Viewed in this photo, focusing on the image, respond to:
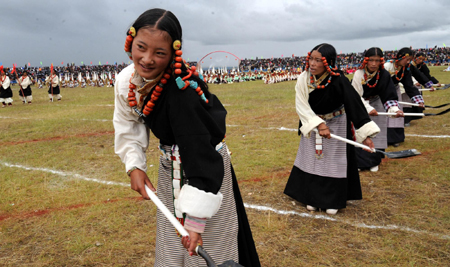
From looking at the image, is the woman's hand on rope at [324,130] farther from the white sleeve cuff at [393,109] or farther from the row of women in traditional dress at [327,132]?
the white sleeve cuff at [393,109]

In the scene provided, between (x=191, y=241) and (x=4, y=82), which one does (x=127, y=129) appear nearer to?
(x=191, y=241)

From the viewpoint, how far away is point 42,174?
558cm

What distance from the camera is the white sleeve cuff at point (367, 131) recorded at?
11.3ft

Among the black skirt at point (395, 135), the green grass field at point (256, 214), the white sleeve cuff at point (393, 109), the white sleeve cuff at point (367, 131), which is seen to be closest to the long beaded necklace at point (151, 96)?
the green grass field at point (256, 214)

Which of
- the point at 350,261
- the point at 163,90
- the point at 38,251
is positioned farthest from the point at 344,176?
the point at 38,251

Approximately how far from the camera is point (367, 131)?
3494 millimetres

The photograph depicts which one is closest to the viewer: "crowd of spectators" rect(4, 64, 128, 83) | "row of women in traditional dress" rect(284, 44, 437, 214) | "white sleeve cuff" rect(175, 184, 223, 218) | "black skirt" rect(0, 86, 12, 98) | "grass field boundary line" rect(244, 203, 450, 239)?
"white sleeve cuff" rect(175, 184, 223, 218)

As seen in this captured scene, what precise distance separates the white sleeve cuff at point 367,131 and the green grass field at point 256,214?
97 cm

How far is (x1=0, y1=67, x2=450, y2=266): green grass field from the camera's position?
3.13 m

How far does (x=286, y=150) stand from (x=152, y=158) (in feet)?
8.57

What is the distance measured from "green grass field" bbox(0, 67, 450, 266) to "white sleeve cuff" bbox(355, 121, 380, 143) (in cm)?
97

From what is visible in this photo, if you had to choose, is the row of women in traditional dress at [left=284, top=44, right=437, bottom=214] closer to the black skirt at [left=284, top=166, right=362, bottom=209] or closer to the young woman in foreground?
the black skirt at [left=284, top=166, right=362, bottom=209]

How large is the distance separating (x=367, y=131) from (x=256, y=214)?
1539mm

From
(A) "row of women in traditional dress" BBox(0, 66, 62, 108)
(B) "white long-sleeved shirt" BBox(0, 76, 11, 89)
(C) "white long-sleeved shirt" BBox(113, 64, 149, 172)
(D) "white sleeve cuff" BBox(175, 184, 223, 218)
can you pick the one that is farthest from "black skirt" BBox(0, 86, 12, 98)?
(D) "white sleeve cuff" BBox(175, 184, 223, 218)
